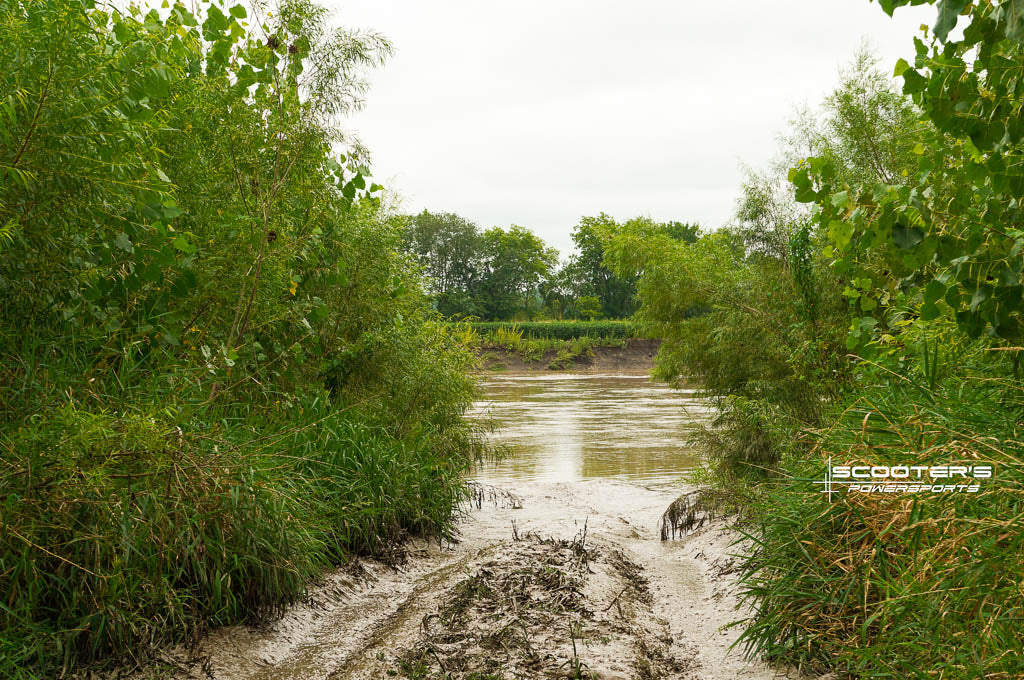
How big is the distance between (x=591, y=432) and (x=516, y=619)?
11838 mm

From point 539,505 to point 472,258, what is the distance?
195 feet

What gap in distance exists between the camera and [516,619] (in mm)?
4816

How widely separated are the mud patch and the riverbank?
116 feet

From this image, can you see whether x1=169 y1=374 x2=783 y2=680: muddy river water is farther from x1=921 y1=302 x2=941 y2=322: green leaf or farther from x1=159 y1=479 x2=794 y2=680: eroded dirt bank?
x1=921 y1=302 x2=941 y2=322: green leaf

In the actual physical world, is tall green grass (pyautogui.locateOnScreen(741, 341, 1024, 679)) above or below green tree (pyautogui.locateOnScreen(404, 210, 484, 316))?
below

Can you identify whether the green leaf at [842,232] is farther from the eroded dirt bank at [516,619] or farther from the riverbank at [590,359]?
the riverbank at [590,359]

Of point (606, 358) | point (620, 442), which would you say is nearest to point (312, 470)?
point (620, 442)

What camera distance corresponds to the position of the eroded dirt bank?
13.8 feet

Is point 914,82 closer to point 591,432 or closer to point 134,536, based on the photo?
point 134,536

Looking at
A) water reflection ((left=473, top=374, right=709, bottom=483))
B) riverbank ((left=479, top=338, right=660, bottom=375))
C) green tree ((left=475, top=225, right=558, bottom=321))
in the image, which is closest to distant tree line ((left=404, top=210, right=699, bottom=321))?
green tree ((left=475, top=225, right=558, bottom=321))

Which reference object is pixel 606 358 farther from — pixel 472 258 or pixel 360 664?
pixel 360 664

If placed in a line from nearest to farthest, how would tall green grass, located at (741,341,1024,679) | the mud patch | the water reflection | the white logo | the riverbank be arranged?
tall green grass, located at (741,341,1024,679)
the white logo
the mud patch
the water reflection
the riverbank

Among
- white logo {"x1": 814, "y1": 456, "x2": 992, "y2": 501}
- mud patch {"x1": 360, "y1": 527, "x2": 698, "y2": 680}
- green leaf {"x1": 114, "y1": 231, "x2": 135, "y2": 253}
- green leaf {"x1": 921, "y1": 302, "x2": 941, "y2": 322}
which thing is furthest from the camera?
mud patch {"x1": 360, "y1": 527, "x2": 698, "y2": 680}

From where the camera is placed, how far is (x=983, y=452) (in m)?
3.27
